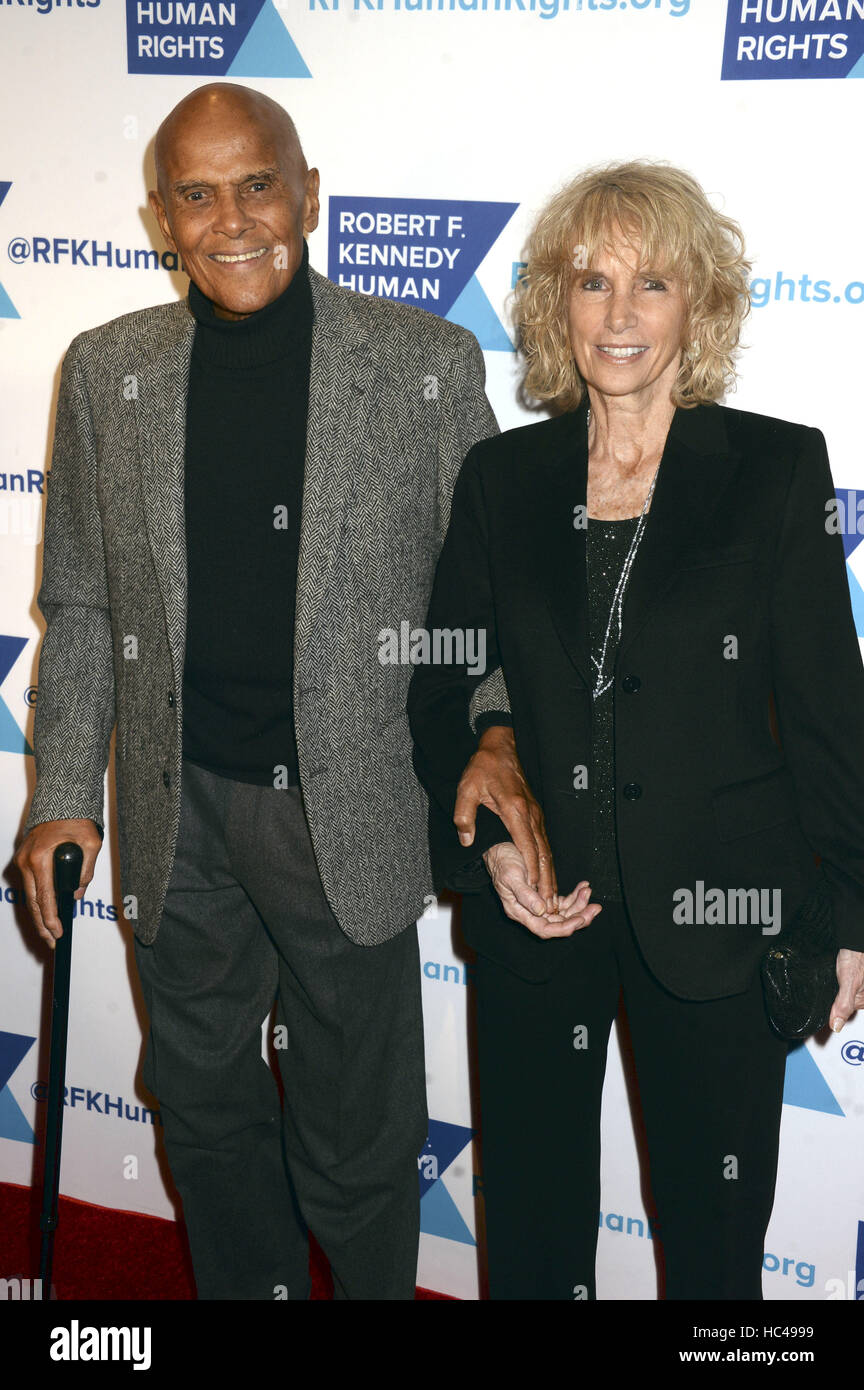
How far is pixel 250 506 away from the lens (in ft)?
5.95

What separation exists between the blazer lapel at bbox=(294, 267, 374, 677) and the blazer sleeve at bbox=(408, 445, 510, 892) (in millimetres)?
174

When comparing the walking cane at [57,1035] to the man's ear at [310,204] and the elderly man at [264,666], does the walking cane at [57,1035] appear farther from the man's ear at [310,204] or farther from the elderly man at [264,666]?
the man's ear at [310,204]

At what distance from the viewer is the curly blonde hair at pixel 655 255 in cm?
166

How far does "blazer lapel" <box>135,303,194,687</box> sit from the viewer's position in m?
1.82

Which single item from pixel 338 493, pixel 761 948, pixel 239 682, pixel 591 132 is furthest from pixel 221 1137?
pixel 591 132

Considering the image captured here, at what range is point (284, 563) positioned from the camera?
181 centimetres

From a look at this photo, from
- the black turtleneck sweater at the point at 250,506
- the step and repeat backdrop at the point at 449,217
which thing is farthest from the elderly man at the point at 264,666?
the step and repeat backdrop at the point at 449,217

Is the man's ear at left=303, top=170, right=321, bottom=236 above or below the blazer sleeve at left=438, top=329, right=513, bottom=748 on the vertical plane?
above

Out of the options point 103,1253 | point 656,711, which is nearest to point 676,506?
point 656,711

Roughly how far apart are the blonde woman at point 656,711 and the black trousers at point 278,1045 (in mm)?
220

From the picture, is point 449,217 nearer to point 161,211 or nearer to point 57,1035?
point 161,211

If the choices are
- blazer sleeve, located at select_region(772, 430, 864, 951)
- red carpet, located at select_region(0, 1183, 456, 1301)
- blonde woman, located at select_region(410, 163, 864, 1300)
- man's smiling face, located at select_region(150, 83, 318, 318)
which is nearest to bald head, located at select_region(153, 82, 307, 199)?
man's smiling face, located at select_region(150, 83, 318, 318)

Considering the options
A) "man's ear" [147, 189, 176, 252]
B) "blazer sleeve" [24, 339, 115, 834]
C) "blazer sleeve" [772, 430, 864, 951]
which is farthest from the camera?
"blazer sleeve" [24, 339, 115, 834]

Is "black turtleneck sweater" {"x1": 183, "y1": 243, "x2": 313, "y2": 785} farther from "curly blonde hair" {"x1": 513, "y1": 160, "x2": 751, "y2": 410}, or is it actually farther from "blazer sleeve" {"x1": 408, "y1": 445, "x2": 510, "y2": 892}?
"curly blonde hair" {"x1": 513, "y1": 160, "x2": 751, "y2": 410}
